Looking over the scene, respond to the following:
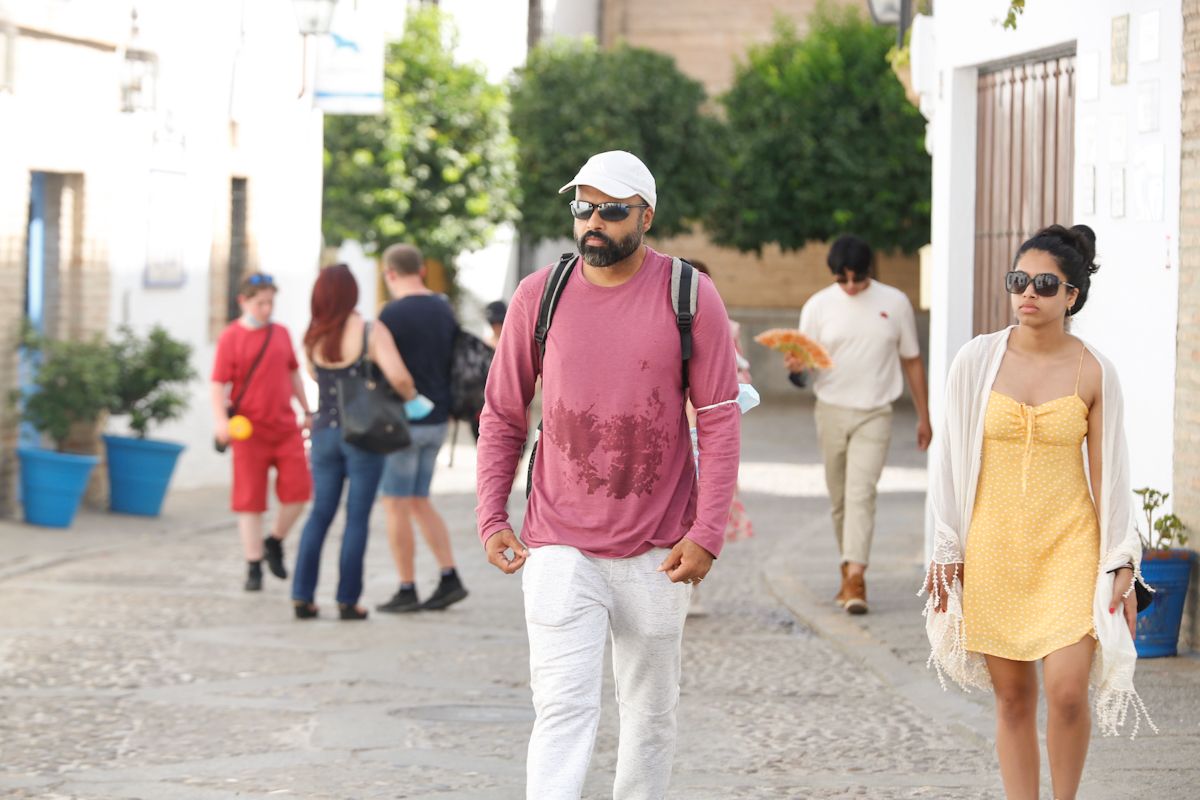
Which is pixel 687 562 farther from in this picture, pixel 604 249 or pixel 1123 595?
pixel 1123 595

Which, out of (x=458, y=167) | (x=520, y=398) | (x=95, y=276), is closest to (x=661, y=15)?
(x=458, y=167)

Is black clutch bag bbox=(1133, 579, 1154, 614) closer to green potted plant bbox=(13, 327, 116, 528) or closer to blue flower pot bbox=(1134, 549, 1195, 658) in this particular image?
blue flower pot bbox=(1134, 549, 1195, 658)

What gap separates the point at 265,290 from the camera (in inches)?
454

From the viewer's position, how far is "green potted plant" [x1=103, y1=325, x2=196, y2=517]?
49.8 feet

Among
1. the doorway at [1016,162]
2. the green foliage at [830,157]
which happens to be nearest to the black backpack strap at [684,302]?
the doorway at [1016,162]

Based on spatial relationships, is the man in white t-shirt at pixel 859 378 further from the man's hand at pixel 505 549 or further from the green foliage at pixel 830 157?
the green foliage at pixel 830 157

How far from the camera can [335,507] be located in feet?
33.6

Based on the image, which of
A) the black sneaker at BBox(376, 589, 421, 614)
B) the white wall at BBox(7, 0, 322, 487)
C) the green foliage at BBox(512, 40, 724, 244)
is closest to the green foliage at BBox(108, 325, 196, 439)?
the white wall at BBox(7, 0, 322, 487)

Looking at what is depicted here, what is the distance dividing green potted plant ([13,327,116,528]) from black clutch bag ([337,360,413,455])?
4764 mm

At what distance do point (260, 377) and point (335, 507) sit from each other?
1.58m

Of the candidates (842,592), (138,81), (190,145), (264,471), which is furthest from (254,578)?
(190,145)

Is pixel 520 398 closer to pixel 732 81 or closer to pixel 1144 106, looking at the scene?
pixel 1144 106

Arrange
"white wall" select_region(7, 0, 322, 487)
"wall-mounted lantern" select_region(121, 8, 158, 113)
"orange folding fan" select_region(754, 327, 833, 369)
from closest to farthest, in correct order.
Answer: "orange folding fan" select_region(754, 327, 833, 369) < "white wall" select_region(7, 0, 322, 487) < "wall-mounted lantern" select_region(121, 8, 158, 113)

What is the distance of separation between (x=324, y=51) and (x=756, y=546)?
23.3 feet
